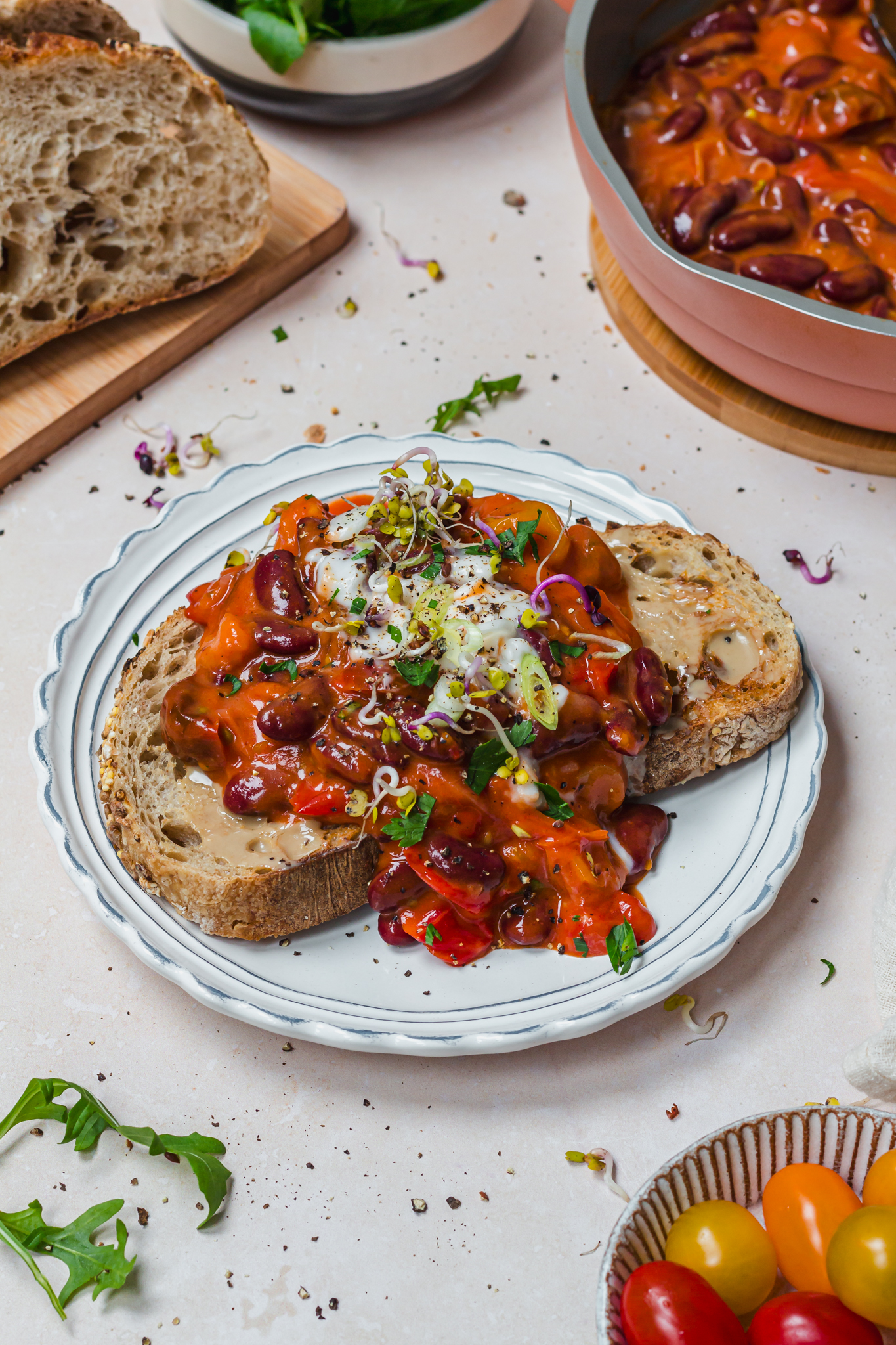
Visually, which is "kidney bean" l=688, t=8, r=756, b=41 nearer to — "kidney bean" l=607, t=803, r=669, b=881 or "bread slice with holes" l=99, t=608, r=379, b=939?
"kidney bean" l=607, t=803, r=669, b=881

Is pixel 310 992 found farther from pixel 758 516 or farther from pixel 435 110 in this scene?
pixel 435 110

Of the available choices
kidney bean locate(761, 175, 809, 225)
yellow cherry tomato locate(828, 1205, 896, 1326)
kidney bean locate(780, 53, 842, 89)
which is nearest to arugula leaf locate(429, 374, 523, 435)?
kidney bean locate(761, 175, 809, 225)

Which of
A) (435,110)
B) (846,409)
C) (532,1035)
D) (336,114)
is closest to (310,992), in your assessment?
(532,1035)

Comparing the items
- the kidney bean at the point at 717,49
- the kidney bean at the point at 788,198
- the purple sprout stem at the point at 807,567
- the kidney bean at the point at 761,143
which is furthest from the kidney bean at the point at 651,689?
the kidney bean at the point at 717,49

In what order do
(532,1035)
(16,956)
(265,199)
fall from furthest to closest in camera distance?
(265,199) → (16,956) → (532,1035)

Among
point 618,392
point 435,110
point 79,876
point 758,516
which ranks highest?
point 435,110

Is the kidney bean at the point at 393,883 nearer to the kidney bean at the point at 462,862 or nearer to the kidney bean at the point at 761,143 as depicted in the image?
the kidney bean at the point at 462,862
